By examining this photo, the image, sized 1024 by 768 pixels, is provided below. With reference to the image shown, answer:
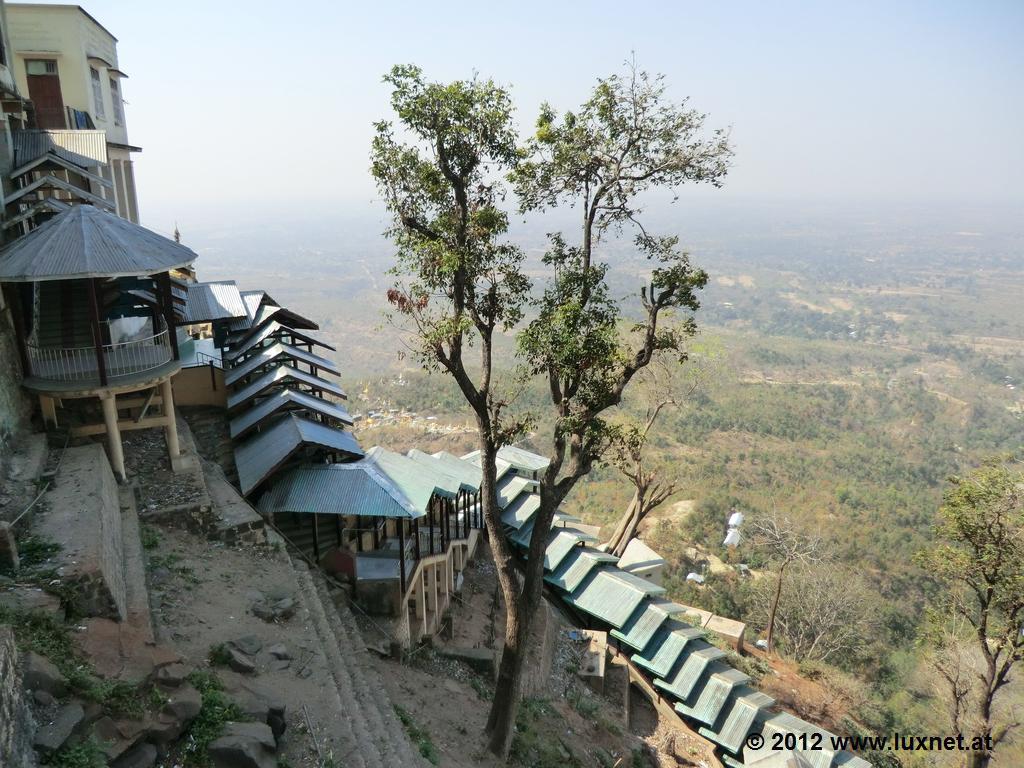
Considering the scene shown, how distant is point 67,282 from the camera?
14.3 meters

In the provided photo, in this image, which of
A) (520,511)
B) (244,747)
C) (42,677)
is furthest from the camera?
(520,511)

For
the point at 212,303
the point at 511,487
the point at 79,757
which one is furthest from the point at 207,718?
the point at 511,487

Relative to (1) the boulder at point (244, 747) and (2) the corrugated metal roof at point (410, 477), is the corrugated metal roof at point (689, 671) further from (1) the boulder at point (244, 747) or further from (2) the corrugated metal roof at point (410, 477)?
(1) the boulder at point (244, 747)

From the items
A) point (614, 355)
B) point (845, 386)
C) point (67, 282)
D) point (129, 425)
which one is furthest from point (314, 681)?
point (845, 386)

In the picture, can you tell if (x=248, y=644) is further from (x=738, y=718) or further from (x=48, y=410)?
(x=738, y=718)

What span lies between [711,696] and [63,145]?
21110 millimetres

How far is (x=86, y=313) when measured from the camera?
47.3ft

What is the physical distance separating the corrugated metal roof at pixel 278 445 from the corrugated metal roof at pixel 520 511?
750cm

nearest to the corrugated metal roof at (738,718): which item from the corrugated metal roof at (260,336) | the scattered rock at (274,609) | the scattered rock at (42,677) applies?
the scattered rock at (274,609)

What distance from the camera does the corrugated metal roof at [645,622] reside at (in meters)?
17.4

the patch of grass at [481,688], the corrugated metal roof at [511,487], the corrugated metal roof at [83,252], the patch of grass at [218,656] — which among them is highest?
the corrugated metal roof at [83,252]

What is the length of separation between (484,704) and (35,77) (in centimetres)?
2140

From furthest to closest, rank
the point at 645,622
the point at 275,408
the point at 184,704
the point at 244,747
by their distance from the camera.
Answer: the point at 645,622 < the point at 275,408 < the point at 184,704 < the point at 244,747

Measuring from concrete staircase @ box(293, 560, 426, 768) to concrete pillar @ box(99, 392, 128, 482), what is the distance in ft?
12.5
